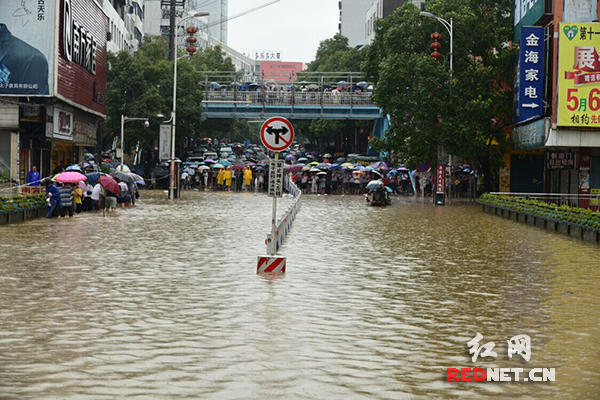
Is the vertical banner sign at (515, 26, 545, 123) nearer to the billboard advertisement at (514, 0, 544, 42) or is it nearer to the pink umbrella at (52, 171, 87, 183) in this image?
the billboard advertisement at (514, 0, 544, 42)

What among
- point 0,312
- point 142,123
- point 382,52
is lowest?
point 0,312

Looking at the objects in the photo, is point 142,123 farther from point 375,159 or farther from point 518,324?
point 518,324

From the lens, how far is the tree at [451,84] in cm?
4869

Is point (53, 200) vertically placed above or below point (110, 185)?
below

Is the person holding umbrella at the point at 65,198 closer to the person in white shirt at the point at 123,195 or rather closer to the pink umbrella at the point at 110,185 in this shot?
the pink umbrella at the point at 110,185

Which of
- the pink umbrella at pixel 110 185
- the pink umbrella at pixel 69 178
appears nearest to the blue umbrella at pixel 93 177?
the pink umbrella at pixel 110 185

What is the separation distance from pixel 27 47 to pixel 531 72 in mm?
23226

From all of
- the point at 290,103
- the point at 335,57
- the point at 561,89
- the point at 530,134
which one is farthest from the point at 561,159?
the point at 335,57

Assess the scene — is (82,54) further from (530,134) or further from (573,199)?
(573,199)

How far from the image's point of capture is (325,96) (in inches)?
2953

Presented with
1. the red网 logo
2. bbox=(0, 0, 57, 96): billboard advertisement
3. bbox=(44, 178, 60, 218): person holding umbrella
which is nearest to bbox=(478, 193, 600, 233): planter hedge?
bbox=(44, 178, 60, 218): person holding umbrella

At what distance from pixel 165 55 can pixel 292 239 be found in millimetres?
55923

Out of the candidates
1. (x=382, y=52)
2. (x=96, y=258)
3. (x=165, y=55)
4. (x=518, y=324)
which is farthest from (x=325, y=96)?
(x=518, y=324)

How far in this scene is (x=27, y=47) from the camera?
40344 millimetres
